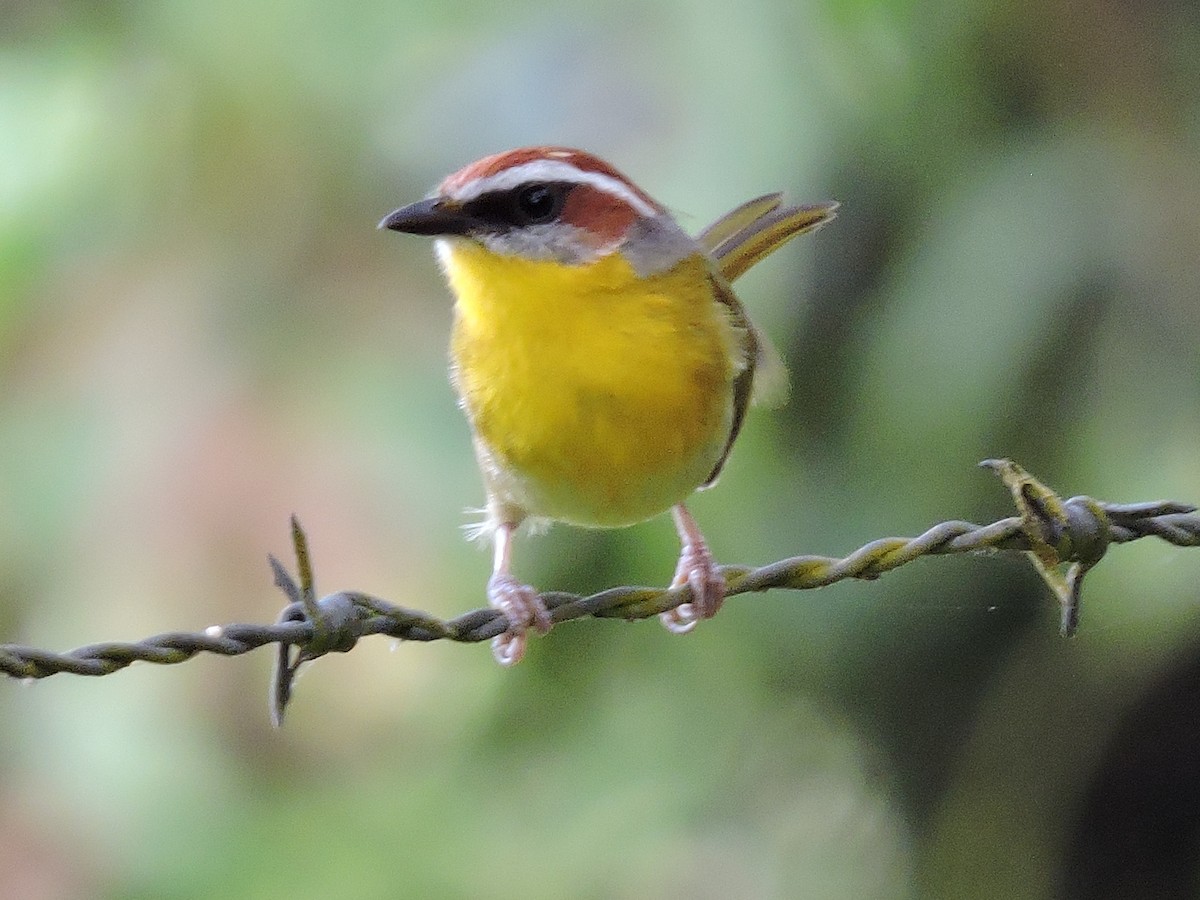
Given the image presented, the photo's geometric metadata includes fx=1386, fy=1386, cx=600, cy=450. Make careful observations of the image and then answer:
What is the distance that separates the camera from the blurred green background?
10.9 feet

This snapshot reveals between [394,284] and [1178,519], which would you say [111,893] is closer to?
[394,284]

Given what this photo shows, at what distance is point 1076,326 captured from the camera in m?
3.38

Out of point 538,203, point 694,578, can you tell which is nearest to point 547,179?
point 538,203

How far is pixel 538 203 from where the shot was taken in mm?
2330

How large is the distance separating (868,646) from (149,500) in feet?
6.12

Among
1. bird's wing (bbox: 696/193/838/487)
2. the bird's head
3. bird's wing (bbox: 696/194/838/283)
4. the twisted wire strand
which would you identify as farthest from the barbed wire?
bird's wing (bbox: 696/194/838/283)

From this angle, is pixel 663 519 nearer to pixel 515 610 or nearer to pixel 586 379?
pixel 515 610

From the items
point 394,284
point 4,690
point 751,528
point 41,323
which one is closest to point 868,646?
point 751,528

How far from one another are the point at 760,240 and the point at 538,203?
842 millimetres

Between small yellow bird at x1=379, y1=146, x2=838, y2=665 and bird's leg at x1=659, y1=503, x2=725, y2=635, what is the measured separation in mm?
285

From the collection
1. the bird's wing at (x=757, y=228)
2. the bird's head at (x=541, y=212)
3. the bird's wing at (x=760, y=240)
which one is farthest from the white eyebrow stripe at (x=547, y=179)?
the bird's wing at (x=757, y=228)

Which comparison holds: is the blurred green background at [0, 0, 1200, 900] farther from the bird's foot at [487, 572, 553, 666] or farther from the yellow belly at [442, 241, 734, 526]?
the yellow belly at [442, 241, 734, 526]

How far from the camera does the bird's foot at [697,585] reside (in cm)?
271

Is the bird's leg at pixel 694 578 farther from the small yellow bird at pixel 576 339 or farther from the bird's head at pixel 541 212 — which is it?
the bird's head at pixel 541 212
